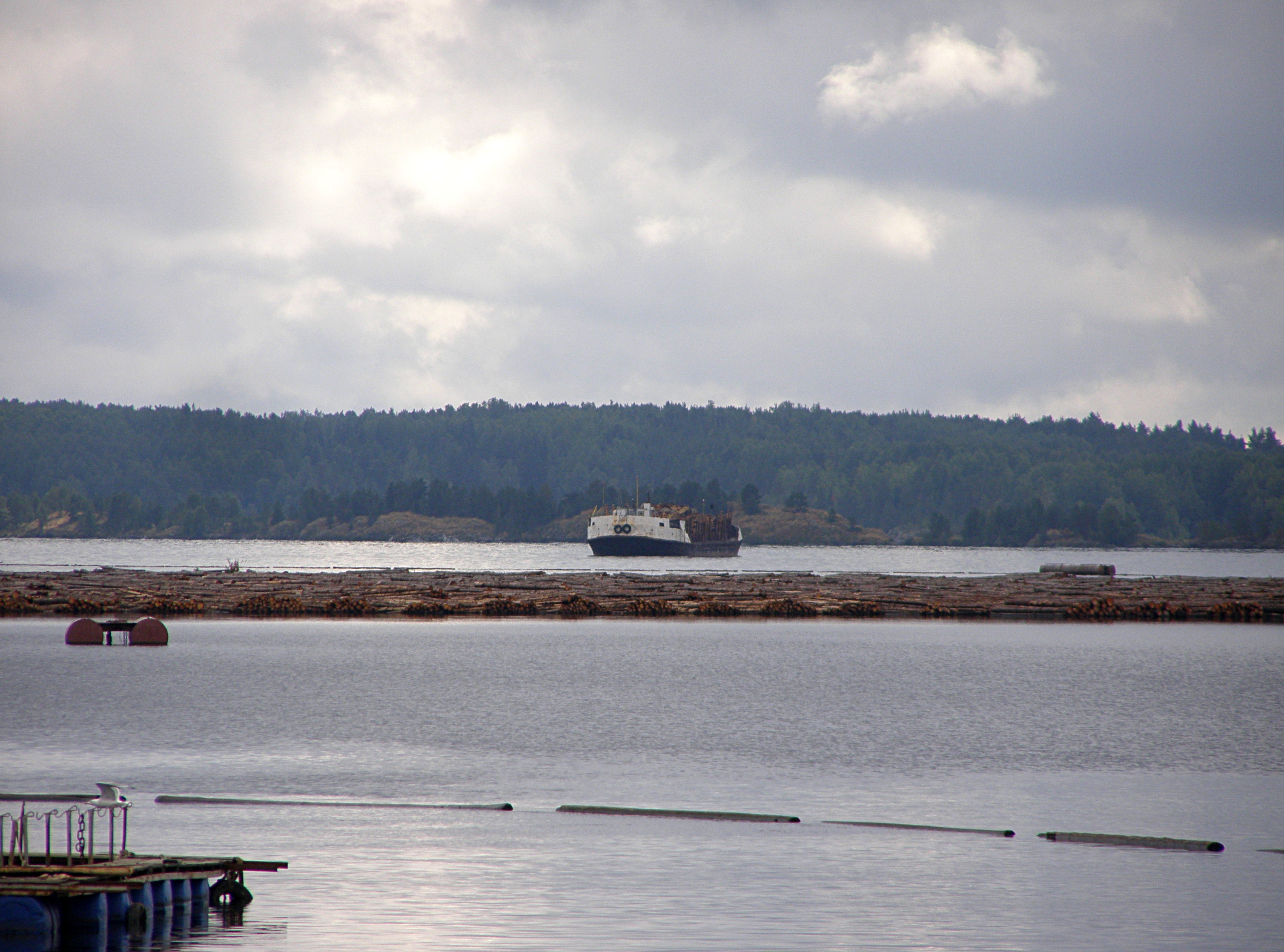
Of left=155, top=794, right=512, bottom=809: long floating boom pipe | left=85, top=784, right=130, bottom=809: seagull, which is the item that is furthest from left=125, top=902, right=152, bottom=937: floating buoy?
left=155, top=794, right=512, bottom=809: long floating boom pipe

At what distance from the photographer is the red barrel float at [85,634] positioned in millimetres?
68250

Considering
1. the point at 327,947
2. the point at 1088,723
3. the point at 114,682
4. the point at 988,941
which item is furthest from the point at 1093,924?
the point at 114,682

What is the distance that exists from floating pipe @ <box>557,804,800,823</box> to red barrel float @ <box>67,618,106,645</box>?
156 ft

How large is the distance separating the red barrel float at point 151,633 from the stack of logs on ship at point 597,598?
2246 cm

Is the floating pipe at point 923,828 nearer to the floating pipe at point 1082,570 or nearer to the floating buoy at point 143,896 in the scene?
the floating buoy at point 143,896

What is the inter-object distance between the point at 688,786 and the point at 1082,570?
465 feet

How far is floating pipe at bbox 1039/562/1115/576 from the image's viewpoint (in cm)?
15938

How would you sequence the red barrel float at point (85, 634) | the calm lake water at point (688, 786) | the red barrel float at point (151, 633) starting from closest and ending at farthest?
1. the calm lake water at point (688, 786)
2. the red barrel float at point (85, 634)
3. the red barrel float at point (151, 633)

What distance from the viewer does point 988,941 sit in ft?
63.5

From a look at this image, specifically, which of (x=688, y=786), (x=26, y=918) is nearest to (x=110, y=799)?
(x=26, y=918)

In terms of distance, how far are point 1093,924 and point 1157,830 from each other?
7.41 meters

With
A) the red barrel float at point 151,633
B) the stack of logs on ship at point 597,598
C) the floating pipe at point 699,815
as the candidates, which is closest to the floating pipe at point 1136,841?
the floating pipe at point 699,815

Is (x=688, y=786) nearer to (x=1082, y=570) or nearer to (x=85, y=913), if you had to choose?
(x=85, y=913)

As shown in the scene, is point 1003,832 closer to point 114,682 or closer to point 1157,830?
point 1157,830
